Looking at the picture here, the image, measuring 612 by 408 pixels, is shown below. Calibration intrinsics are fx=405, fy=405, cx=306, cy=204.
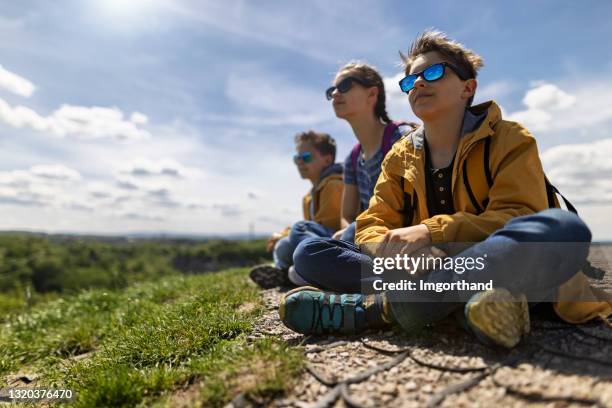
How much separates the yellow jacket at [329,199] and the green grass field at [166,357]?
1.78 metres

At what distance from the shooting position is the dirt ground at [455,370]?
78.5 inches

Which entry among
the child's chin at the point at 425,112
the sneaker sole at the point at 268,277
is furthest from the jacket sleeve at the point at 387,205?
the sneaker sole at the point at 268,277

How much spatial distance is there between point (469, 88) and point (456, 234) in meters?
1.52

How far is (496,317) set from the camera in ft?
7.70

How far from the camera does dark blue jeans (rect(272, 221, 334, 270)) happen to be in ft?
17.5

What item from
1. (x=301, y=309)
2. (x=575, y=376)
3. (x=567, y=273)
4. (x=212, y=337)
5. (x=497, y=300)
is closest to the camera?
(x=575, y=376)

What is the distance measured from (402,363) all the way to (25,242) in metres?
107

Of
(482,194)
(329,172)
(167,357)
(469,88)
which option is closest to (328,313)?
(167,357)

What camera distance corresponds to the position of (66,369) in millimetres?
3760

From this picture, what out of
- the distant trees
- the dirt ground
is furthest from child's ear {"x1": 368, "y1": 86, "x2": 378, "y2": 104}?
the distant trees

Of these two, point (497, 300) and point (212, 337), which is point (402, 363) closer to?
point (497, 300)

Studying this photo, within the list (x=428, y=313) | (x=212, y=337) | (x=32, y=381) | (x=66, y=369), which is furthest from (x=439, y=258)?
(x=32, y=381)

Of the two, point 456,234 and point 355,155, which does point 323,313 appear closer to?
point 456,234

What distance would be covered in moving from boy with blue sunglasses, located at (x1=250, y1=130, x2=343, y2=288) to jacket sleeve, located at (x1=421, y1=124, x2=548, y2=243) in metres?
2.66
